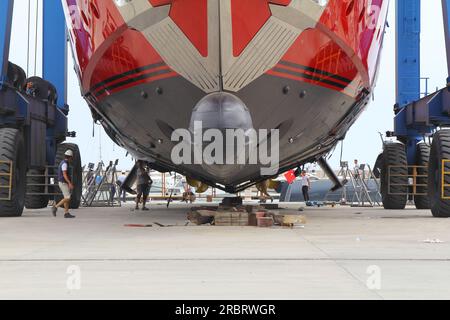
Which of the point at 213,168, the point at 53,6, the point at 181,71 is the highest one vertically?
the point at 53,6

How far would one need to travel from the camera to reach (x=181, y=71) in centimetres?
791

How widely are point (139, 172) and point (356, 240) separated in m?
9.84

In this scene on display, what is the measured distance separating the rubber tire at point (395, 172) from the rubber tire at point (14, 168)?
7687mm

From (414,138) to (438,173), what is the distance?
16.8ft

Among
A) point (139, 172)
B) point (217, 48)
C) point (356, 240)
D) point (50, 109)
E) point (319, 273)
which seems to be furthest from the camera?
point (139, 172)

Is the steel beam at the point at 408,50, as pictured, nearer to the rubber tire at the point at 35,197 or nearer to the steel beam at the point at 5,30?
the rubber tire at the point at 35,197

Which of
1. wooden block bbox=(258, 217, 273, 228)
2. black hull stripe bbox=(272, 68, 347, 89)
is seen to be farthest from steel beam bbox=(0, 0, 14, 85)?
black hull stripe bbox=(272, 68, 347, 89)

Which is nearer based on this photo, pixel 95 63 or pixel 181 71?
pixel 181 71

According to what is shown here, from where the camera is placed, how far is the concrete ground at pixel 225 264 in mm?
3738

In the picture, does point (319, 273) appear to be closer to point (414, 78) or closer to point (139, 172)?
point (139, 172)

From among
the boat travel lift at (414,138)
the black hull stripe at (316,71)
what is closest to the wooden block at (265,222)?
the black hull stripe at (316,71)

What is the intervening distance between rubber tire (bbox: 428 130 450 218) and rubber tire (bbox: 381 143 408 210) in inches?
153

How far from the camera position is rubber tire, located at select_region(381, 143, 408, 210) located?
49.1 feet
